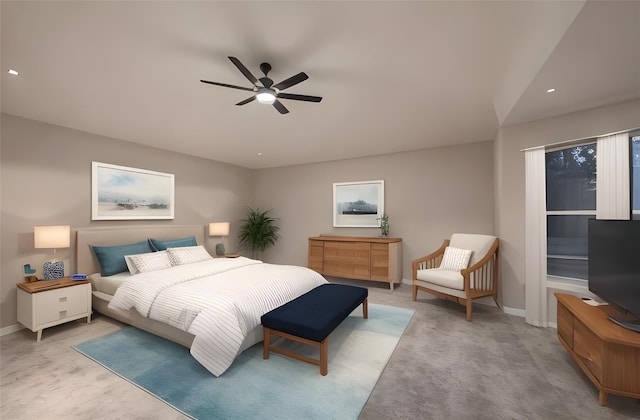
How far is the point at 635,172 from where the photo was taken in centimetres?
242

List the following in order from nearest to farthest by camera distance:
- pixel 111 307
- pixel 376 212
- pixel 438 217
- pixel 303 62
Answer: pixel 303 62, pixel 111 307, pixel 438 217, pixel 376 212

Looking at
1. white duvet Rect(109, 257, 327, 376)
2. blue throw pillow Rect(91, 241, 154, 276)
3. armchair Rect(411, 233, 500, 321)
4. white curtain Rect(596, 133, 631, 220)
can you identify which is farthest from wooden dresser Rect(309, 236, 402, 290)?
blue throw pillow Rect(91, 241, 154, 276)

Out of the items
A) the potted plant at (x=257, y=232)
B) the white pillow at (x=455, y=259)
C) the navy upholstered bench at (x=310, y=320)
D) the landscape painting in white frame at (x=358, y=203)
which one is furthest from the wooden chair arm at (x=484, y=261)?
the potted plant at (x=257, y=232)

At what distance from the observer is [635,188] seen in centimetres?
243

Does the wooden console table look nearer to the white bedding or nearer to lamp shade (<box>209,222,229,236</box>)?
the white bedding

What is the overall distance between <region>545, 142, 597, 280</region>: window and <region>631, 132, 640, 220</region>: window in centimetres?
31

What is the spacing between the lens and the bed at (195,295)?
83.1 inches

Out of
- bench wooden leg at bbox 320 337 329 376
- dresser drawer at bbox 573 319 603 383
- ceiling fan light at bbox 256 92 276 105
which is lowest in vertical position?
bench wooden leg at bbox 320 337 329 376

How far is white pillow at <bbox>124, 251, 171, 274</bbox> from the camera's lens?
3358mm

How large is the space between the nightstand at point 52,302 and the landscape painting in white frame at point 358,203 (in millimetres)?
4176

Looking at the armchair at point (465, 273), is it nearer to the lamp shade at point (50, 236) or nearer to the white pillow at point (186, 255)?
the white pillow at point (186, 255)

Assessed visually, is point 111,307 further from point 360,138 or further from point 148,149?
point 360,138

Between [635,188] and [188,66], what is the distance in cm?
432

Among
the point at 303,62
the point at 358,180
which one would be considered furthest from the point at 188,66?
the point at 358,180
